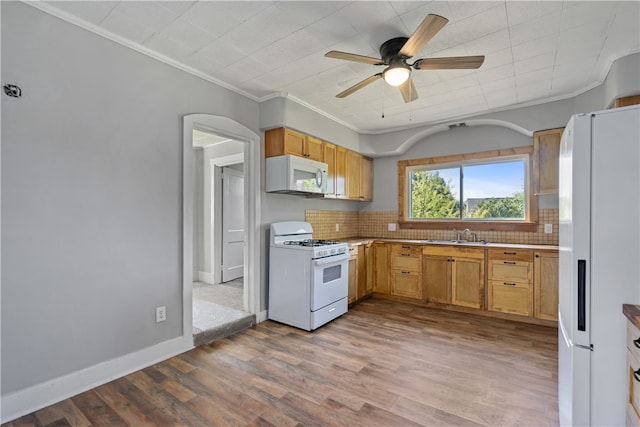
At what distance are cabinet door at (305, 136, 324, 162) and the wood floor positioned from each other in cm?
217

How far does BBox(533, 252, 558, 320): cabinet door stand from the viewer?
11.2ft

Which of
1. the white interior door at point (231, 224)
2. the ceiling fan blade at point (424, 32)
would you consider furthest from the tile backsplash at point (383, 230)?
the ceiling fan blade at point (424, 32)

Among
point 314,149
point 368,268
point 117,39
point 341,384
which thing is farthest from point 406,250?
point 117,39

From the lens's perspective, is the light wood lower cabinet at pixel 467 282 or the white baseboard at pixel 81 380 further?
the light wood lower cabinet at pixel 467 282

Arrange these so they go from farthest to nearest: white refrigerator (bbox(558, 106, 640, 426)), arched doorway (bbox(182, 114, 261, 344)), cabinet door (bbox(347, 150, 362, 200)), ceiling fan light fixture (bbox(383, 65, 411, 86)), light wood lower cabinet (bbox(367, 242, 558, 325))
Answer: cabinet door (bbox(347, 150, 362, 200)) < light wood lower cabinet (bbox(367, 242, 558, 325)) < arched doorway (bbox(182, 114, 261, 344)) < ceiling fan light fixture (bbox(383, 65, 411, 86)) < white refrigerator (bbox(558, 106, 640, 426))

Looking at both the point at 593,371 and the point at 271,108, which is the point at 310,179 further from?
the point at 593,371

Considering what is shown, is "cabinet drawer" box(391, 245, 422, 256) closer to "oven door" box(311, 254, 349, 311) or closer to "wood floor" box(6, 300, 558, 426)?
"oven door" box(311, 254, 349, 311)

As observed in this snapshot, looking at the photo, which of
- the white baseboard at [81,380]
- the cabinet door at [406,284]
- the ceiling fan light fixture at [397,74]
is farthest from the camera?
the cabinet door at [406,284]

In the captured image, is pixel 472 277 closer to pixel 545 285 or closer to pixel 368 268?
pixel 545 285

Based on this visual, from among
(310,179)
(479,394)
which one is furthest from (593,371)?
(310,179)

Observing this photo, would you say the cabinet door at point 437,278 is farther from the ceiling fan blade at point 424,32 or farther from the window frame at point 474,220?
the ceiling fan blade at point 424,32

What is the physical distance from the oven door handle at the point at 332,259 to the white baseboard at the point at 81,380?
1503 millimetres

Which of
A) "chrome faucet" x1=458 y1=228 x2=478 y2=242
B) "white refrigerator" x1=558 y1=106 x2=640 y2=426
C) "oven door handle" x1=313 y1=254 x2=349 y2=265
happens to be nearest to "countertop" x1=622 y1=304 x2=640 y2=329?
"white refrigerator" x1=558 y1=106 x2=640 y2=426

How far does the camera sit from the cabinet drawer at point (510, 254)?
140 inches
